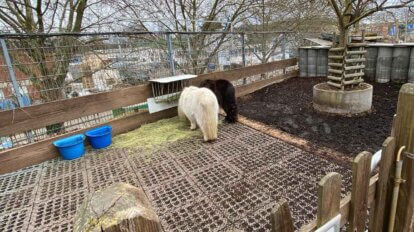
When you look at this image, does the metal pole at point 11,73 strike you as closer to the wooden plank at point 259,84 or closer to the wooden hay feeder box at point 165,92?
the wooden hay feeder box at point 165,92

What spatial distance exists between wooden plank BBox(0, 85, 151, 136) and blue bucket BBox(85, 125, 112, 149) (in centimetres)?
28

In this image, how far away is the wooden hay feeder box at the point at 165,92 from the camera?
4219 millimetres

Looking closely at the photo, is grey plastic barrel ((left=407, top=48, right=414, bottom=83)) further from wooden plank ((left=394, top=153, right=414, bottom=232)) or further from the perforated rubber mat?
wooden plank ((left=394, top=153, right=414, bottom=232))

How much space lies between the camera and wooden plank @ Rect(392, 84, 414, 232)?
41.8 inches

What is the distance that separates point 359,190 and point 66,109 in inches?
143

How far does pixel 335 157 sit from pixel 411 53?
4121 millimetres

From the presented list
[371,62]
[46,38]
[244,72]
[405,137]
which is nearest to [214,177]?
[405,137]

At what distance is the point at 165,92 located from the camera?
14.5 ft

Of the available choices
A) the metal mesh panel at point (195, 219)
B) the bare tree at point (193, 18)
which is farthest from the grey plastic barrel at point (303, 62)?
the metal mesh panel at point (195, 219)

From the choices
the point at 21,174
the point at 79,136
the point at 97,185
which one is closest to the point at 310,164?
the point at 97,185

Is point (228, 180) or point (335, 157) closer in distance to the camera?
point (228, 180)

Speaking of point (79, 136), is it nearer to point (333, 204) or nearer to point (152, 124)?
point (152, 124)

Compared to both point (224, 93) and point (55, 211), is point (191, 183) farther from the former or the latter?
point (224, 93)

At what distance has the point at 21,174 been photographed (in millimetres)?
3016
